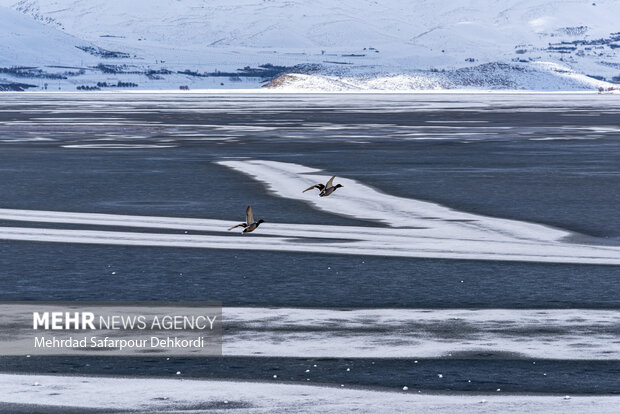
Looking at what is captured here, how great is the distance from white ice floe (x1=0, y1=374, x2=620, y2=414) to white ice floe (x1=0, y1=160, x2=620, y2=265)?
542cm

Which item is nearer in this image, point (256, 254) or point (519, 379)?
point (519, 379)

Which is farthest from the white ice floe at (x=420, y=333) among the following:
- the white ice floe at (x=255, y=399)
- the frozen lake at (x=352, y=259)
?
the white ice floe at (x=255, y=399)

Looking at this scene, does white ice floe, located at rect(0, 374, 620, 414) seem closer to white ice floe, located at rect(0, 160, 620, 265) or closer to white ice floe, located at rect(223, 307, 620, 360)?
white ice floe, located at rect(223, 307, 620, 360)

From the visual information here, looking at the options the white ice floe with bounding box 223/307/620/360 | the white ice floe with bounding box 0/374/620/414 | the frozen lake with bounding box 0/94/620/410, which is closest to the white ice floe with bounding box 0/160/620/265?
the frozen lake with bounding box 0/94/620/410

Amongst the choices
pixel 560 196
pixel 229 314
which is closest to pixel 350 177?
pixel 560 196

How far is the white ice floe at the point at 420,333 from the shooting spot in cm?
805

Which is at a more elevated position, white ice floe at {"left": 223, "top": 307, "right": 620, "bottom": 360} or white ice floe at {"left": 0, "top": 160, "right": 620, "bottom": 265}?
white ice floe at {"left": 223, "top": 307, "right": 620, "bottom": 360}

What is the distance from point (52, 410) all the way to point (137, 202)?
11444 mm

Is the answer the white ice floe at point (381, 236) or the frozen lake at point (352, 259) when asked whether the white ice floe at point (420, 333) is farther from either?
the white ice floe at point (381, 236)

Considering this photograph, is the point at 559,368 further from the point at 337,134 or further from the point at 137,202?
the point at 337,134

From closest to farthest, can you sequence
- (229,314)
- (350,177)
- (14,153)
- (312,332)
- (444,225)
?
(312,332) → (229,314) → (444,225) → (350,177) → (14,153)

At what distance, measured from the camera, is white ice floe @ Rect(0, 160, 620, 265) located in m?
12.8

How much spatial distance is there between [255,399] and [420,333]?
6.65 feet

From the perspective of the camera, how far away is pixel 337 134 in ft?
132
